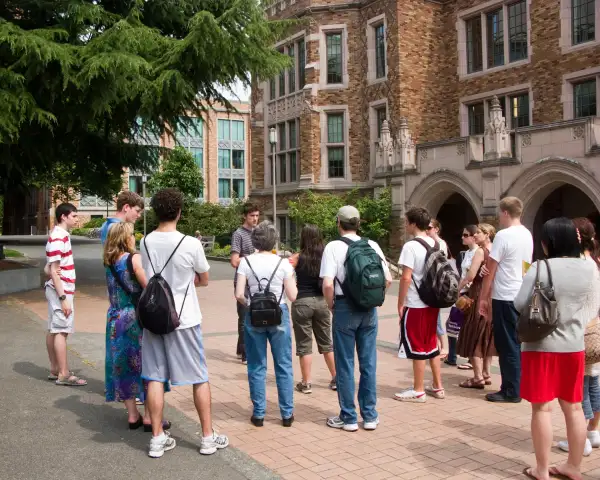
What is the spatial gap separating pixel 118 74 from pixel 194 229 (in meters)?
26.2

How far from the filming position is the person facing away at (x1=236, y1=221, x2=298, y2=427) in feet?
17.2

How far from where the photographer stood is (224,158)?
229 ft

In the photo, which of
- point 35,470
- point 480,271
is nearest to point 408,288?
point 480,271

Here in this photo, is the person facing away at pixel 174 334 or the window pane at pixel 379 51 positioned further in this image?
the window pane at pixel 379 51

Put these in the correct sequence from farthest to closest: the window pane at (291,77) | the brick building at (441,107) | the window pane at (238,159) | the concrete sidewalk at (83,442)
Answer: the window pane at (238,159), the window pane at (291,77), the brick building at (441,107), the concrete sidewalk at (83,442)

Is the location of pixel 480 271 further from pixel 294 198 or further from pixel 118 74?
pixel 294 198

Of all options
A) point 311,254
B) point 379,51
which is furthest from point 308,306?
point 379,51

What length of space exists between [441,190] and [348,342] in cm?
1508

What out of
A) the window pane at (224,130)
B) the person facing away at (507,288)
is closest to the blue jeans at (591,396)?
the person facing away at (507,288)

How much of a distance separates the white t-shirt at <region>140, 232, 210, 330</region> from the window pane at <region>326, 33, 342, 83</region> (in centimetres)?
2067

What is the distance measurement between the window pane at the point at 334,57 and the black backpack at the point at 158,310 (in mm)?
20913

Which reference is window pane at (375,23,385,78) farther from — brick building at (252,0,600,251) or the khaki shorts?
the khaki shorts

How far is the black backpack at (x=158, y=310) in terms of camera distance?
4367mm

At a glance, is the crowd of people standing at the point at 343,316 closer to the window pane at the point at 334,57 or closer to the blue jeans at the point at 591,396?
the blue jeans at the point at 591,396
